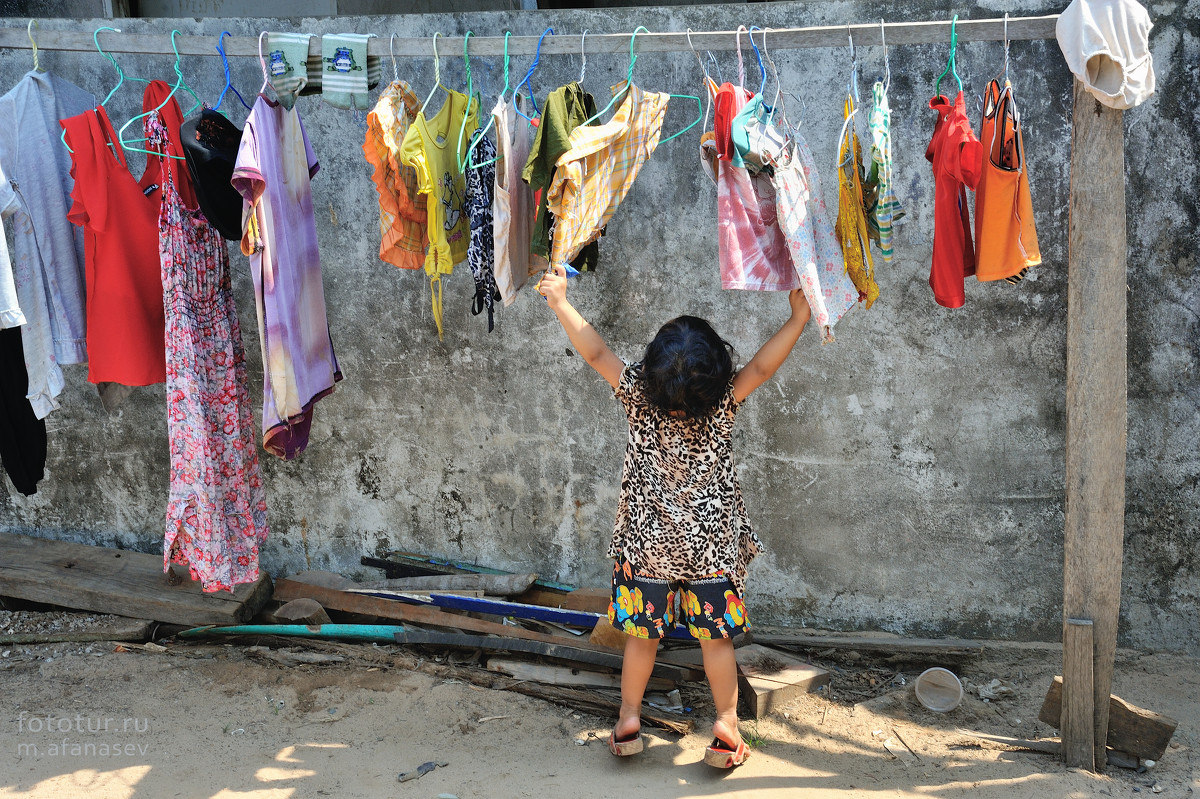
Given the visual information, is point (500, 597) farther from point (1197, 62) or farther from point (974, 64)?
point (1197, 62)

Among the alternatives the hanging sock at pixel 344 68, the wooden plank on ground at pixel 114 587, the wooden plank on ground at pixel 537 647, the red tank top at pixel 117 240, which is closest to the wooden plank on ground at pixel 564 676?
the wooden plank on ground at pixel 537 647

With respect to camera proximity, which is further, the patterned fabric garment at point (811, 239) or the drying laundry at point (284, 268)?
the drying laundry at point (284, 268)

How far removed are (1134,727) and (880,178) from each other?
6.92 ft

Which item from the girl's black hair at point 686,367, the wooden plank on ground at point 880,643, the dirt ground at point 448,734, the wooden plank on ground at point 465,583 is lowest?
the dirt ground at point 448,734

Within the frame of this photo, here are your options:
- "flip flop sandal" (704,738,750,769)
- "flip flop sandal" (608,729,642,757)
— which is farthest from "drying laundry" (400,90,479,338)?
"flip flop sandal" (704,738,750,769)

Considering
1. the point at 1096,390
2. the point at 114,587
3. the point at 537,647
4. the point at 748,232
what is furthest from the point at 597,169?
the point at 114,587

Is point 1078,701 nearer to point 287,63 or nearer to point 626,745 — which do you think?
point 626,745

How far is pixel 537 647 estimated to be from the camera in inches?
155

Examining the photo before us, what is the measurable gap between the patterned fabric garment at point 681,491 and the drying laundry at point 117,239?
1.93m

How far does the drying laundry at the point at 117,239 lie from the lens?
3.44m

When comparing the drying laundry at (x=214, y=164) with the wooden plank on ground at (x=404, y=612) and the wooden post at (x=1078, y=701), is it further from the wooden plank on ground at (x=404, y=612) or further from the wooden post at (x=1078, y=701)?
the wooden post at (x=1078, y=701)

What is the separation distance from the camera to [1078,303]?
3.04 metres

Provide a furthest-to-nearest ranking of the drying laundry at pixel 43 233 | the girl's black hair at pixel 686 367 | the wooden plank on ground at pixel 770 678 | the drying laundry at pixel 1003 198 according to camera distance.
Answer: the wooden plank on ground at pixel 770 678
the drying laundry at pixel 43 233
the girl's black hair at pixel 686 367
the drying laundry at pixel 1003 198

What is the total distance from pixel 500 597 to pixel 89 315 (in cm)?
208
